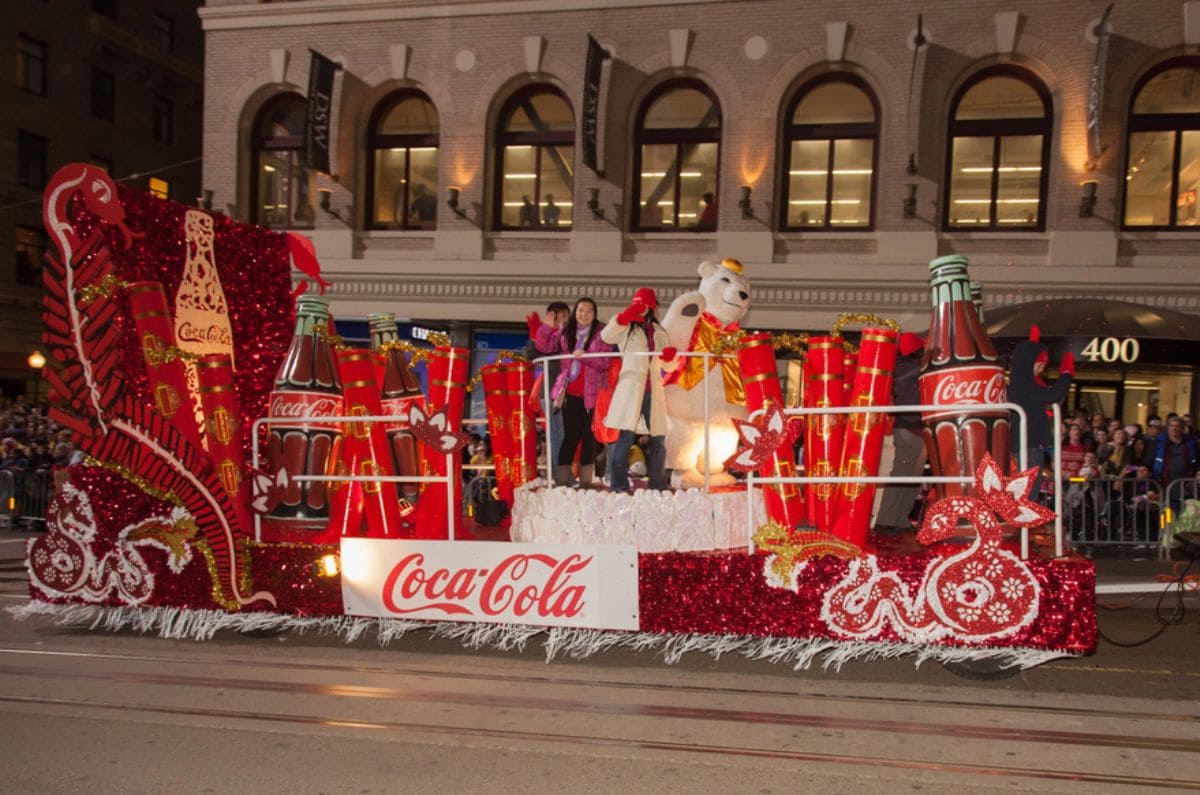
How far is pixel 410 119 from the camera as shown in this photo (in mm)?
16641

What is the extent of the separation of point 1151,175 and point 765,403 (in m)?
12.0

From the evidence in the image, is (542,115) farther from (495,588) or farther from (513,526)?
(495,588)

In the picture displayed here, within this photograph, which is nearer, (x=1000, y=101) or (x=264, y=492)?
(x=264, y=492)

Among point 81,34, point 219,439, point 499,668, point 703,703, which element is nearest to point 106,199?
point 219,439

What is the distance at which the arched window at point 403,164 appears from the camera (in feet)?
54.3

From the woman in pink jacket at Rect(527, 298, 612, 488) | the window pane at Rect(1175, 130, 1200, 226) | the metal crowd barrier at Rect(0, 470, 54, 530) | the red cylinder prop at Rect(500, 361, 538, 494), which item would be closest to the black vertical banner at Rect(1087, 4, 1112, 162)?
the window pane at Rect(1175, 130, 1200, 226)

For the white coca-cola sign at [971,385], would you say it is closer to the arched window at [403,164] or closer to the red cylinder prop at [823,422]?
the red cylinder prop at [823,422]

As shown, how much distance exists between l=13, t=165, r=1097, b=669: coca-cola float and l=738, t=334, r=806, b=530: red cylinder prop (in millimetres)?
19

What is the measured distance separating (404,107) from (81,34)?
59.5 ft

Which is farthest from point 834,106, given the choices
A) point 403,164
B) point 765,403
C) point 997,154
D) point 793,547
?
point 793,547

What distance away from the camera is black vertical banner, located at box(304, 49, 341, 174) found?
15.7m

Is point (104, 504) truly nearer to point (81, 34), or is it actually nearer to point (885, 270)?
point (885, 270)

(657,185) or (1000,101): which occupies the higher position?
(1000,101)

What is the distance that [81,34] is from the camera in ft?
93.3
